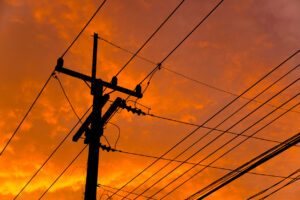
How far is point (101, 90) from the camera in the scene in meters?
11.0

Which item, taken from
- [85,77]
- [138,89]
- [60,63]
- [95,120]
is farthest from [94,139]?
[60,63]

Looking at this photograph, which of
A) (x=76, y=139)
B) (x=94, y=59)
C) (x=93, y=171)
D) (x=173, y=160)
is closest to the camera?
(x=93, y=171)

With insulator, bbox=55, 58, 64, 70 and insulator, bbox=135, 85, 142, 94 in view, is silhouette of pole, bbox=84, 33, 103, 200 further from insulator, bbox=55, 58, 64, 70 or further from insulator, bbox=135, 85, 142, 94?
insulator, bbox=135, 85, 142, 94

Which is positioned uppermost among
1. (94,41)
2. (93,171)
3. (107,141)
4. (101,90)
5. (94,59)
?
(94,41)

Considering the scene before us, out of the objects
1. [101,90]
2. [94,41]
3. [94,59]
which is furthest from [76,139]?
[94,41]

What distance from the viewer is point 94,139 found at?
33.3ft

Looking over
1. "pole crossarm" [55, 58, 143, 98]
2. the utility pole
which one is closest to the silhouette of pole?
the utility pole

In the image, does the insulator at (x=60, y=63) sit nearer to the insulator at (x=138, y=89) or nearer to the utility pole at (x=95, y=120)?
the utility pole at (x=95, y=120)

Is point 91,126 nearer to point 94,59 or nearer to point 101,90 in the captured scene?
point 101,90

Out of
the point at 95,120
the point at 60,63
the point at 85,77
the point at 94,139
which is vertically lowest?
the point at 94,139

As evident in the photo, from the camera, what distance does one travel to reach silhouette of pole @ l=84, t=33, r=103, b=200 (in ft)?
30.1

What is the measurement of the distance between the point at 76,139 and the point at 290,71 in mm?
7310

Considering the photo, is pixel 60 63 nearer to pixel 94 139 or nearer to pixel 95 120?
pixel 95 120

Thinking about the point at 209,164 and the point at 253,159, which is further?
the point at 209,164
